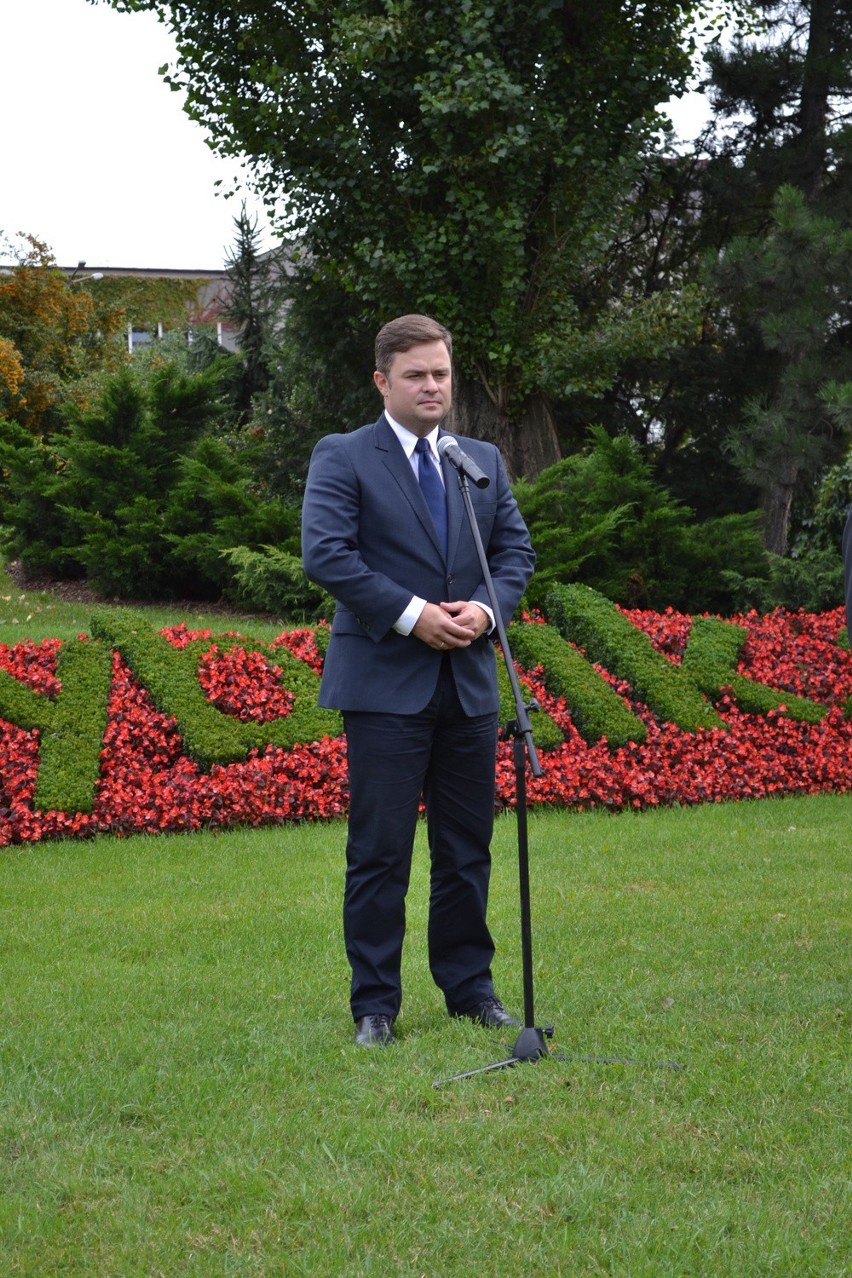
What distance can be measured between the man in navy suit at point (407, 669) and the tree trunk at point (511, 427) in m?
11.1

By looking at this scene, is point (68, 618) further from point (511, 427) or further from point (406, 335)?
point (406, 335)

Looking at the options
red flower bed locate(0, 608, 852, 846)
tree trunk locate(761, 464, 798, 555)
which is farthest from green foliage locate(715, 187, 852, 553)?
red flower bed locate(0, 608, 852, 846)

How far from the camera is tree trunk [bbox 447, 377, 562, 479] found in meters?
15.5

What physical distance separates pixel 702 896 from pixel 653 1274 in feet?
11.9

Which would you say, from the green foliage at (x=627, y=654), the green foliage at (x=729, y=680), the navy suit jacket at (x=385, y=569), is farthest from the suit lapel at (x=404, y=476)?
the green foliage at (x=729, y=680)

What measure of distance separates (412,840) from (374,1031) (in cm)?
58

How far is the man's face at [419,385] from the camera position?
4.17 meters

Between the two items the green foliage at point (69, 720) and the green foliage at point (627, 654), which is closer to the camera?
the green foliage at point (69, 720)

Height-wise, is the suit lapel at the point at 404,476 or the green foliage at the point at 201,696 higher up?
the suit lapel at the point at 404,476

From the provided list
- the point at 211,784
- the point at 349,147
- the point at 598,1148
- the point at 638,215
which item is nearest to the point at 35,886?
the point at 211,784

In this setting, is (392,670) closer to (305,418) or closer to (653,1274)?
(653,1274)

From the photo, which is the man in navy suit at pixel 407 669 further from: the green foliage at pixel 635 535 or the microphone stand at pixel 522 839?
the green foliage at pixel 635 535

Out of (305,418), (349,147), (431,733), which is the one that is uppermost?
(349,147)

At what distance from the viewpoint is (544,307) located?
1514 cm
